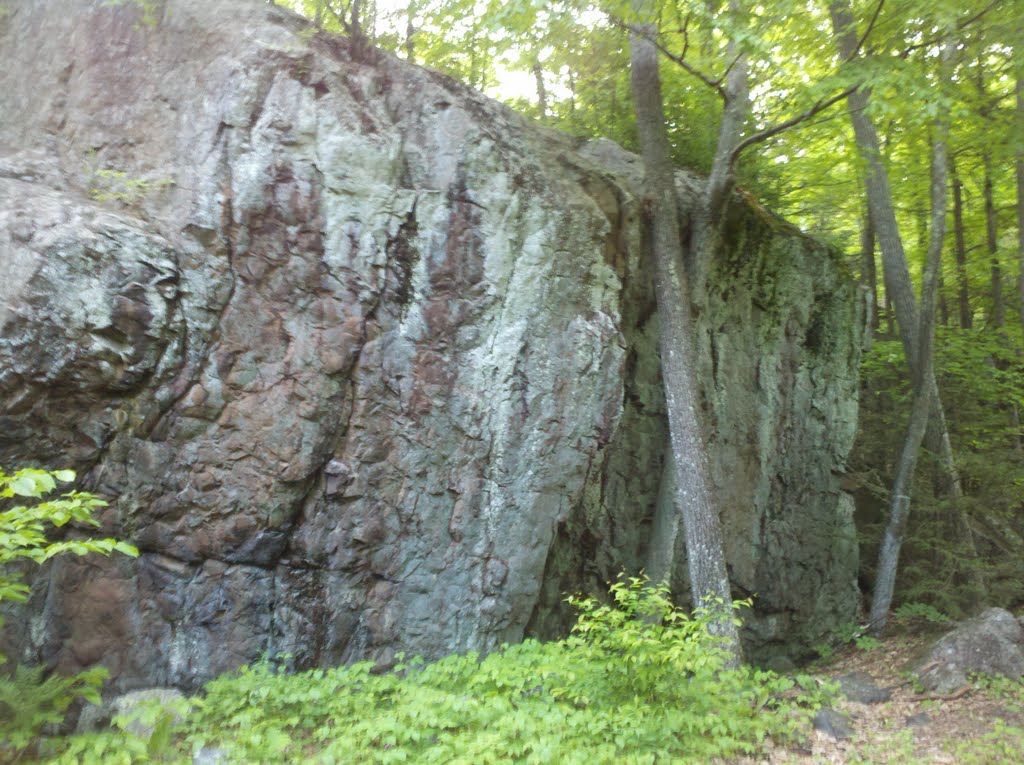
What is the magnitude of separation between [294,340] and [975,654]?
7.49 metres

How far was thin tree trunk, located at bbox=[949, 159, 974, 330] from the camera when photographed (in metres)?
13.0

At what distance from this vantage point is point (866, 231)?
14.0 metres

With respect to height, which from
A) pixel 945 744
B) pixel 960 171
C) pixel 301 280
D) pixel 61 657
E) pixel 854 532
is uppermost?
pixel 960 171

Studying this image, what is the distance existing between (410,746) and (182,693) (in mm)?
2403

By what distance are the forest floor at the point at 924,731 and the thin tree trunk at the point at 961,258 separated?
8458mm

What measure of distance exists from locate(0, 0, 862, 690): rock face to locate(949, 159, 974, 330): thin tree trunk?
27.7 feet

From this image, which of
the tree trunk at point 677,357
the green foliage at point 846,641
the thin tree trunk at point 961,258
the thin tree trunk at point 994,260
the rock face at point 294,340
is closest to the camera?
the rock face at point 294,340

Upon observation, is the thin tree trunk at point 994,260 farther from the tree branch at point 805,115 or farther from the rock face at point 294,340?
the rock face at point 294,340

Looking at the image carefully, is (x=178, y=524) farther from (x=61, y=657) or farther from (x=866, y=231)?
(x=866, y=231)

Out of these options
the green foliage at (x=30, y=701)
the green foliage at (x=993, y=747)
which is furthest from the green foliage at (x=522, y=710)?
the green foliage at (x=993, y=747)

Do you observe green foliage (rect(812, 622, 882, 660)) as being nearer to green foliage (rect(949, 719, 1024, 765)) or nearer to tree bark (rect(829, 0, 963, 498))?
tree bark (rect(829, 0, 963, 498))

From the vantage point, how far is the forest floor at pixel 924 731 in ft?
17.1

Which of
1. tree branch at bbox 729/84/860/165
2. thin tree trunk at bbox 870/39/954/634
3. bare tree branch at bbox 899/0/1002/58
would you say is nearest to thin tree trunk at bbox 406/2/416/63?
tree branch at bbox 729/84/860/165

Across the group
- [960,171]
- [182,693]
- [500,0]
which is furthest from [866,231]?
[182,693]
